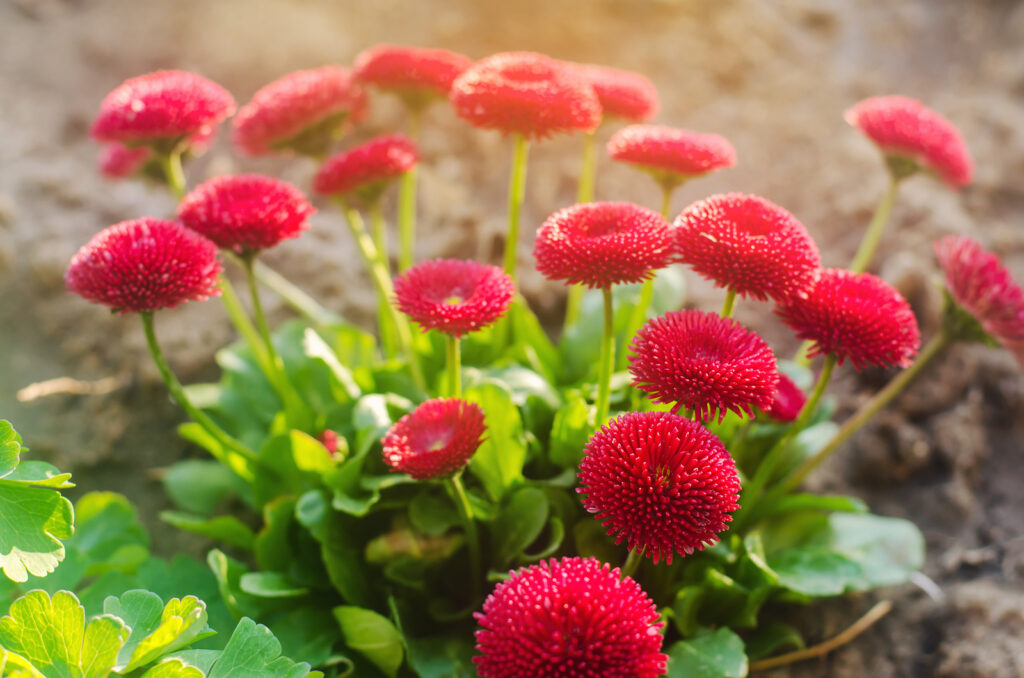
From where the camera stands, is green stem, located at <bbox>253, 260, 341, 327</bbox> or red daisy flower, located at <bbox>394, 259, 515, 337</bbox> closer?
red daisy flower, located at <bbox>394, 259, 515, 337</bbox>

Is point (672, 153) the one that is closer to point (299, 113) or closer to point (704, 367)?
point (704, 367)

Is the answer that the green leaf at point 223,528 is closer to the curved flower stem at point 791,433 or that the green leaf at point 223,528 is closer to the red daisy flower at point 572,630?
the red daisy flower at point 572,630

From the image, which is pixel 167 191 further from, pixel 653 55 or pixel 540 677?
pixel 540 677

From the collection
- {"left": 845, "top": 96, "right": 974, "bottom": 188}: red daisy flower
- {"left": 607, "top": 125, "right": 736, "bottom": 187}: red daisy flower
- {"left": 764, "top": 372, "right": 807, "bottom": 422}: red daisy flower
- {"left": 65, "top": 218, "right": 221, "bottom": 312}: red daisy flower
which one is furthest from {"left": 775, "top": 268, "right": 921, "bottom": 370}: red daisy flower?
{"left": 65, "top": 218, "right": 221, "bottom": 312}: red daisy flower

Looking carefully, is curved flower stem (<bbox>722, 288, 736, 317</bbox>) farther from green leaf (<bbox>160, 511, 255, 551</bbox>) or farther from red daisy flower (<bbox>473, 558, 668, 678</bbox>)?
green leaf (<bbox>160, 511, 255, 551</bbox>)

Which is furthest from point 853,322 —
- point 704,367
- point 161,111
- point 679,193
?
point 679,193

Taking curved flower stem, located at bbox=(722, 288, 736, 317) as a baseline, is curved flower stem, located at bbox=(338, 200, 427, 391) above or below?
below
